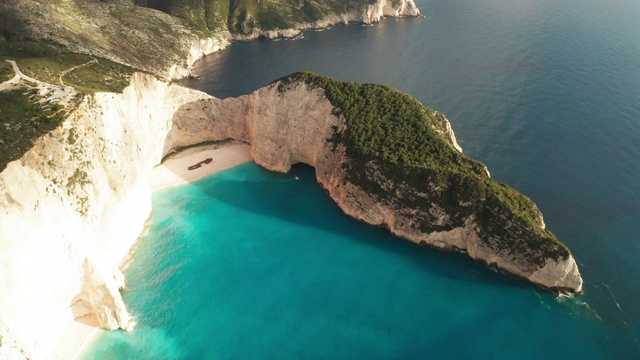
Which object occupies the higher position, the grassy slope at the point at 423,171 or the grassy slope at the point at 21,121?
the grassy slope at the point at 21,121

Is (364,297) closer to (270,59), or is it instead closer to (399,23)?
(270,59)

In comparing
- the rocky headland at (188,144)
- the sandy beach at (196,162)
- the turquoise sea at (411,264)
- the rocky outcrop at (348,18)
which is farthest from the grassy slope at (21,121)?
the rocky outcrop at (348,18)

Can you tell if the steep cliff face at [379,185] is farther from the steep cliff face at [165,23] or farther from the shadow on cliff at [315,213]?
the steep cliff face at [165,23]

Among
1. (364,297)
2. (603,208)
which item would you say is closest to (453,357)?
(364,297)

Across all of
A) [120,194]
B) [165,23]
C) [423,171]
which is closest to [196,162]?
[120,194]

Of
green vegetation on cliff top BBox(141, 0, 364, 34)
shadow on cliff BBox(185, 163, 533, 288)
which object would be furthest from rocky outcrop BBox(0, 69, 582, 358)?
green vegetation on cliff top BBox(141, 0, 364, 34)

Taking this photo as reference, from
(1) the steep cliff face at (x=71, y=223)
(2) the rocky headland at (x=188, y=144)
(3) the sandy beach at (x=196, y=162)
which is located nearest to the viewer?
(1) the steep cliff face at (x=71, y=223)
